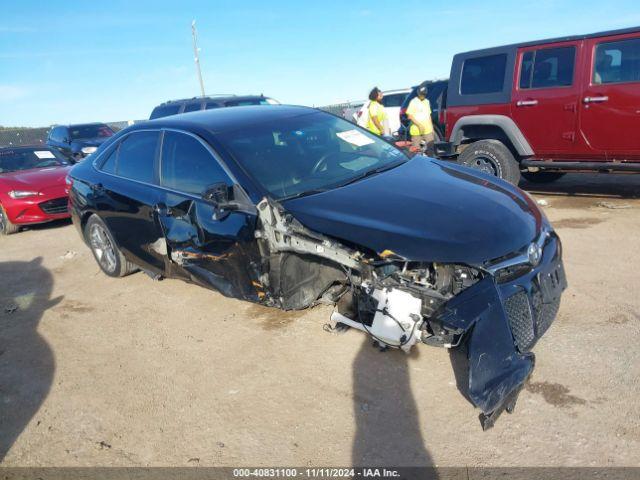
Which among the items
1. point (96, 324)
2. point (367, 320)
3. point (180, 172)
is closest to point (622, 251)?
point (367, 320)

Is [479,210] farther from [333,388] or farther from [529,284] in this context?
[333,388]

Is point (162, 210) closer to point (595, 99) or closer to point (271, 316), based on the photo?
point (271, 316)

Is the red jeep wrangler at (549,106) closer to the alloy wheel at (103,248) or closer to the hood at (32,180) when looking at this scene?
the alloy wheel at (103,248)

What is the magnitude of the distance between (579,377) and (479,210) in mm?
1144

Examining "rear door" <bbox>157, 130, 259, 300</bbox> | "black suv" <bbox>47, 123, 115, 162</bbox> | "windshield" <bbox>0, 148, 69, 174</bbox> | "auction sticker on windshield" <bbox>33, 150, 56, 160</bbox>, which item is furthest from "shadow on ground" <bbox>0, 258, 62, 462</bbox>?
"black suv" <bbox>47, 123, 115, 162</bbox>

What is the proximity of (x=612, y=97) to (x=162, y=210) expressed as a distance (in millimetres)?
5314

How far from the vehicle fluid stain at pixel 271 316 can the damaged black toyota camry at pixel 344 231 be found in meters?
0.38

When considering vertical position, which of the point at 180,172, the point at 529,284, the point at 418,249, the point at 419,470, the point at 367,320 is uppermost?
the point at 180,172

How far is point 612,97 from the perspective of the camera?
587cm

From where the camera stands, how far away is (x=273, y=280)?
3475 millimetres

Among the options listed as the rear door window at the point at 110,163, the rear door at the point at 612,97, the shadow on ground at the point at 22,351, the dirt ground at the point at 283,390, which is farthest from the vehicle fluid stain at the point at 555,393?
the rear door at the point at 612,97

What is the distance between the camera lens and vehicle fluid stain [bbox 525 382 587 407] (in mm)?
2717

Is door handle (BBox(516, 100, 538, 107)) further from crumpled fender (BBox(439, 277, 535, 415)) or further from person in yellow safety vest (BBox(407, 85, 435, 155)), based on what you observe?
crumpled fender (BBox(439, 277, 535, 415))

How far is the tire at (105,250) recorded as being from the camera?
514 cm
